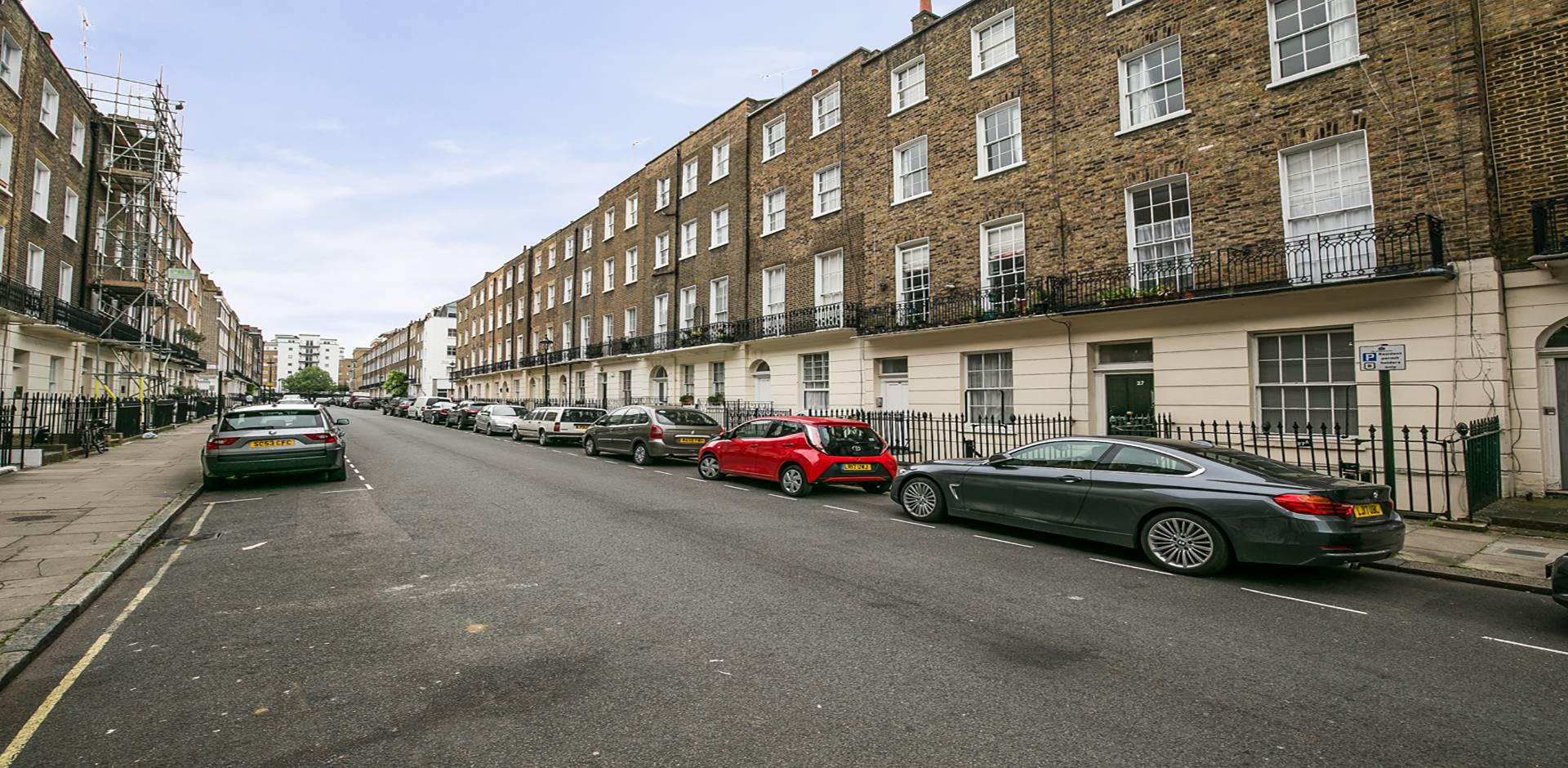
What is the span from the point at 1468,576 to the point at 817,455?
7.76 metres

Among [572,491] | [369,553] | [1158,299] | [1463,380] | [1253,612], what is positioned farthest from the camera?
[1158,299]

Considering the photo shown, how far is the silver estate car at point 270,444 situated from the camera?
11.0m

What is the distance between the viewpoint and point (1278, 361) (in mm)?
12062

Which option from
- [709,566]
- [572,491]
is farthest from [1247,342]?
[572,491]

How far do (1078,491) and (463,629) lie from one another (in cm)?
609

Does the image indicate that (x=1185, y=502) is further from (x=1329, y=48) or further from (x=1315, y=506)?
(x=1329, y=48)

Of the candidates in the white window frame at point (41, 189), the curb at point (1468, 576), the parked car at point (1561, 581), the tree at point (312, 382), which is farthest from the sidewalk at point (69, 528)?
the tree at point (312, 382)

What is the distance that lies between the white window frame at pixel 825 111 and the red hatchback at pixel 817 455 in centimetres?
1243

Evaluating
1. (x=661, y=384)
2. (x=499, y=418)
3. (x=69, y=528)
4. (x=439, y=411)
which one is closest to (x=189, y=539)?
(x=69, y=528)

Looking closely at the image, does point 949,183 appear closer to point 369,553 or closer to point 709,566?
point 709,566

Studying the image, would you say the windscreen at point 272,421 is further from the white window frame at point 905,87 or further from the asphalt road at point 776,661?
the white window frame at point 905,87

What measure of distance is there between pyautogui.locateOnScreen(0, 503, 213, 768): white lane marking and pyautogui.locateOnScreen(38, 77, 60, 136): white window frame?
1003 inches

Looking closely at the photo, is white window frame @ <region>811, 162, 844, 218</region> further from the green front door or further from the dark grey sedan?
the dark grey sedan

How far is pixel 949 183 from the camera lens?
17547 mm
